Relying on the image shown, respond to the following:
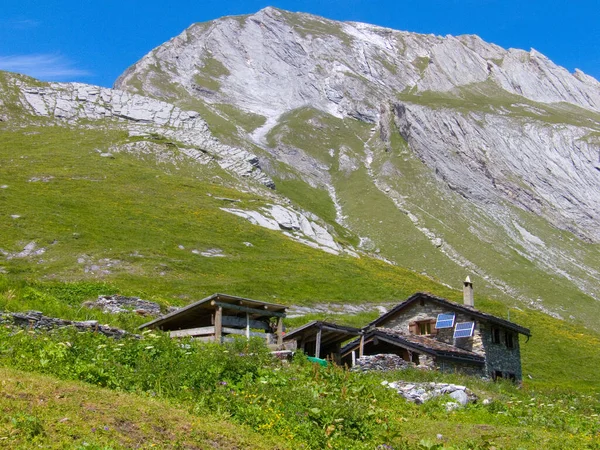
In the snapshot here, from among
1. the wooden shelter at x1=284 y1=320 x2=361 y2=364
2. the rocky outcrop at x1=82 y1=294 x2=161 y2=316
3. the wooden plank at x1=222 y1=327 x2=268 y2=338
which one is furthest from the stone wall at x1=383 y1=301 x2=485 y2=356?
the rocky outcrop at x1=82 y1=294 x2=161 y2=316

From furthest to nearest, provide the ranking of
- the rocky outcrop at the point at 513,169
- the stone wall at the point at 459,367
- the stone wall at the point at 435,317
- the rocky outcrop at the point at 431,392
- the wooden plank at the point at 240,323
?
the rocky outcrop at the point at 513,169 → the stone wall at the point at 435,317 → the stone wall at the point at 459,367 → the wooden plank at the point at 240,323 → the rocky outcrop at the point at 431,392

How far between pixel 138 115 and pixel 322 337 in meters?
139

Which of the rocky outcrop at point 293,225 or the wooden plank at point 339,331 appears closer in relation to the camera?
the wooden plank at point 339,331

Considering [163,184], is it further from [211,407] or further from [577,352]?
[211,407]

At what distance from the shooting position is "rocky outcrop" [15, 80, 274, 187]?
5310 inches

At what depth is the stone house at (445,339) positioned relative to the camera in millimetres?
36156

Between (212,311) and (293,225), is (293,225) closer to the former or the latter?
(293,225)

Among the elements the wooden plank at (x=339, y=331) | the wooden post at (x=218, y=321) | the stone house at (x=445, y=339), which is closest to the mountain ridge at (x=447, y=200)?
the stone house at (x=445, y=339)

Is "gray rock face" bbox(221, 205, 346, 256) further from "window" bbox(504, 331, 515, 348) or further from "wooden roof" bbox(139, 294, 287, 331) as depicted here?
"wooden roof" bbox(139, 294, 287, 331)

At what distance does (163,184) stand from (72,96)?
78.5 meters

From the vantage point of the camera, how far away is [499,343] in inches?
1661

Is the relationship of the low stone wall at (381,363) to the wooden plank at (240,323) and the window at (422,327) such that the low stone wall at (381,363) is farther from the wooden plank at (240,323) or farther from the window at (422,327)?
the window at (422,327)

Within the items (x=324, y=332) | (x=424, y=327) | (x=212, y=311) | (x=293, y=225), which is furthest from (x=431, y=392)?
(x=293, y=225)

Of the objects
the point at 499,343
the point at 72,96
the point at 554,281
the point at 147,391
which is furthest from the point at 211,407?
the point at 72,96
